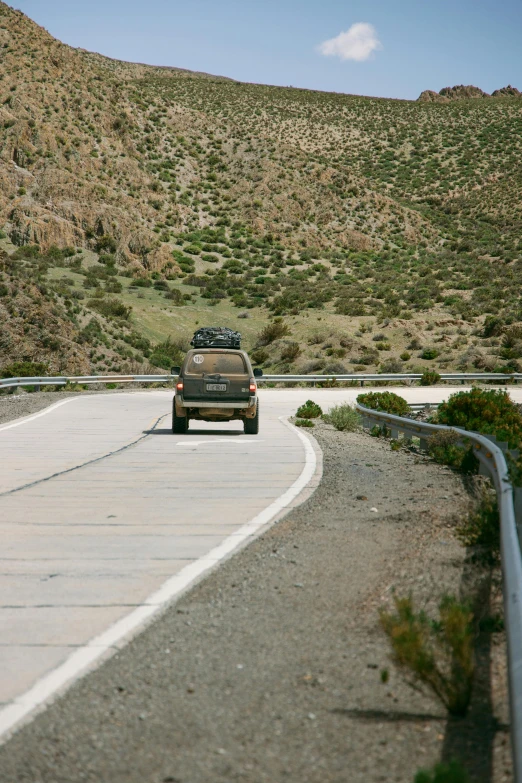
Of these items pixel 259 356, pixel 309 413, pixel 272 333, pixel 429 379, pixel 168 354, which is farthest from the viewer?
pixel 272 333

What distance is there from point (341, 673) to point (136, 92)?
104696 millimetres

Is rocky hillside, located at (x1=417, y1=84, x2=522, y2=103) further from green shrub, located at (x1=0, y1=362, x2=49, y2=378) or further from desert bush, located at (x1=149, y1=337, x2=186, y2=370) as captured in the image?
green shrub, located at (x1=0, y1=362, x2=49, y2=378)

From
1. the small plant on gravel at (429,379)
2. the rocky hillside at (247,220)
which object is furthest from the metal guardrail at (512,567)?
the rocky hillside at (247,220)

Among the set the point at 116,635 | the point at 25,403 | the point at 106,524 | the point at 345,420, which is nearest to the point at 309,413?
the point at 345,420

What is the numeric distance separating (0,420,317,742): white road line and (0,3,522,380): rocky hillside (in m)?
44.4

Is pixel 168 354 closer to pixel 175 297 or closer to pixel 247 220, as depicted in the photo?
pixel 175 297

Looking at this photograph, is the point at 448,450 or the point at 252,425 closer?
the point at 448,450

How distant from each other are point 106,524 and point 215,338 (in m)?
46.2

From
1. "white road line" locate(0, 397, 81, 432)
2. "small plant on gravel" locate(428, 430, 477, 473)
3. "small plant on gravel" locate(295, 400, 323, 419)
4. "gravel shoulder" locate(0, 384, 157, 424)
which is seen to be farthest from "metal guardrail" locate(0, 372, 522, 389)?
"small plant on gravel" locate(428, 430, 477, 473)

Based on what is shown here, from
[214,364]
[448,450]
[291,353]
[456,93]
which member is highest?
[456,93]

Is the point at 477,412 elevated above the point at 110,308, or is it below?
above

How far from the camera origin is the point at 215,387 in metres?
19.8

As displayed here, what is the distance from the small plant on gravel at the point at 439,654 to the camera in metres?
4.29

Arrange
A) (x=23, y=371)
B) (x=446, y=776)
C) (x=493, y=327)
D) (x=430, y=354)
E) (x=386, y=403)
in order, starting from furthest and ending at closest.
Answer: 1. (x=493, y=327)
2. (x=430, y=354)
3. (x=23, y=371)
4. (x=386, y=403)
5. (x=446, y=776)
